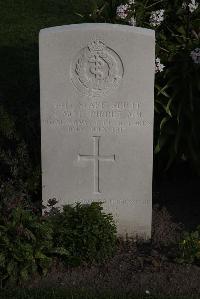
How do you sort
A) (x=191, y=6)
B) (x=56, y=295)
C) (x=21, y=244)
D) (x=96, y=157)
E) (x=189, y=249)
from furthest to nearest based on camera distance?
(x=191, y=6), (x=96, y=157), (x=189, y=249), (x=21, y=244), (x=56, y=295)

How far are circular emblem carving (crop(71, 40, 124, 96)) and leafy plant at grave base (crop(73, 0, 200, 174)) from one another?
27.3 inches

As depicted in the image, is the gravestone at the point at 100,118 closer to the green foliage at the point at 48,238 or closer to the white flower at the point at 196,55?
the green foliage at the point at 48,238

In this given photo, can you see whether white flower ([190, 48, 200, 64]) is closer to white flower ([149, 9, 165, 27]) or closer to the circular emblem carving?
white flower ([149, 9, 165, 27])

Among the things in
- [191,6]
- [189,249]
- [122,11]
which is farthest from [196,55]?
[189,249]

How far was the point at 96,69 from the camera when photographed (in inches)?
221

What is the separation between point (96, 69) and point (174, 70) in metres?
0.98

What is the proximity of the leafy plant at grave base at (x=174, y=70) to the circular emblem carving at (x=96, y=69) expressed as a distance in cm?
69

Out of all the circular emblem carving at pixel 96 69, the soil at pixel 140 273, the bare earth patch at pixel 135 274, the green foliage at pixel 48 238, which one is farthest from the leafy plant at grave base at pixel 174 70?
the green foliage at pixel 48 238

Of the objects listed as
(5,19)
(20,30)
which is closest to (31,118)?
(20,30)

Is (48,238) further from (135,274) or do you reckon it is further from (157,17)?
(157,17)

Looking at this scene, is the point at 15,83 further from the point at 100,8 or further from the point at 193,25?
the point at 193,25

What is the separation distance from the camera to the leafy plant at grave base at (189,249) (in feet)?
18.3

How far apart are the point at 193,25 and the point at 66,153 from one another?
1.82m

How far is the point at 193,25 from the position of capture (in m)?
6.57
